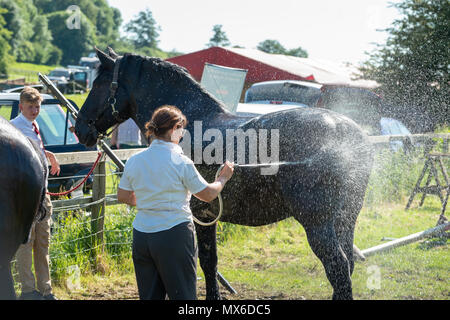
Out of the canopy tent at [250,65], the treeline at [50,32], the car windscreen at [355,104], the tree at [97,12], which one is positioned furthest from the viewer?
the tree at [97,12]

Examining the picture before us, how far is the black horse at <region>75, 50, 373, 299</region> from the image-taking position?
13.1ft

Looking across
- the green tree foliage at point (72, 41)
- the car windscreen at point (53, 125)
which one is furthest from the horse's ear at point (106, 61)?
the green tree foliage at point (72, 41)

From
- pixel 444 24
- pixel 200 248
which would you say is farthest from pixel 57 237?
pixel 444 24

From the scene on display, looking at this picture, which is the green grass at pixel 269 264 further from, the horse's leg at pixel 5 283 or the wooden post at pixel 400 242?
the horse's leg at pixel 5 283

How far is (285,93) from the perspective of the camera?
507 inches

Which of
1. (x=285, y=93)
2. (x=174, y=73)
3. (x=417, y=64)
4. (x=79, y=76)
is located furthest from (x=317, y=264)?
(x=79, y=76)

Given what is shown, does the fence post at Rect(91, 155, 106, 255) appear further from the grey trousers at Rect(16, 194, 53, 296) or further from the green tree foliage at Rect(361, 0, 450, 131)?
the green tree foliage at Rect(361, 0, 450, 131)

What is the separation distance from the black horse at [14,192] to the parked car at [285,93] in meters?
9.30

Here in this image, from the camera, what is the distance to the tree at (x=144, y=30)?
138875mm

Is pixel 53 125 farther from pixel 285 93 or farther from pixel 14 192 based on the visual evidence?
pixel 285 93

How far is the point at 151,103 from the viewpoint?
4.87 meters

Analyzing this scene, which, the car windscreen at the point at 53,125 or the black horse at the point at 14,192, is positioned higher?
the black horse at the point at 14,192
